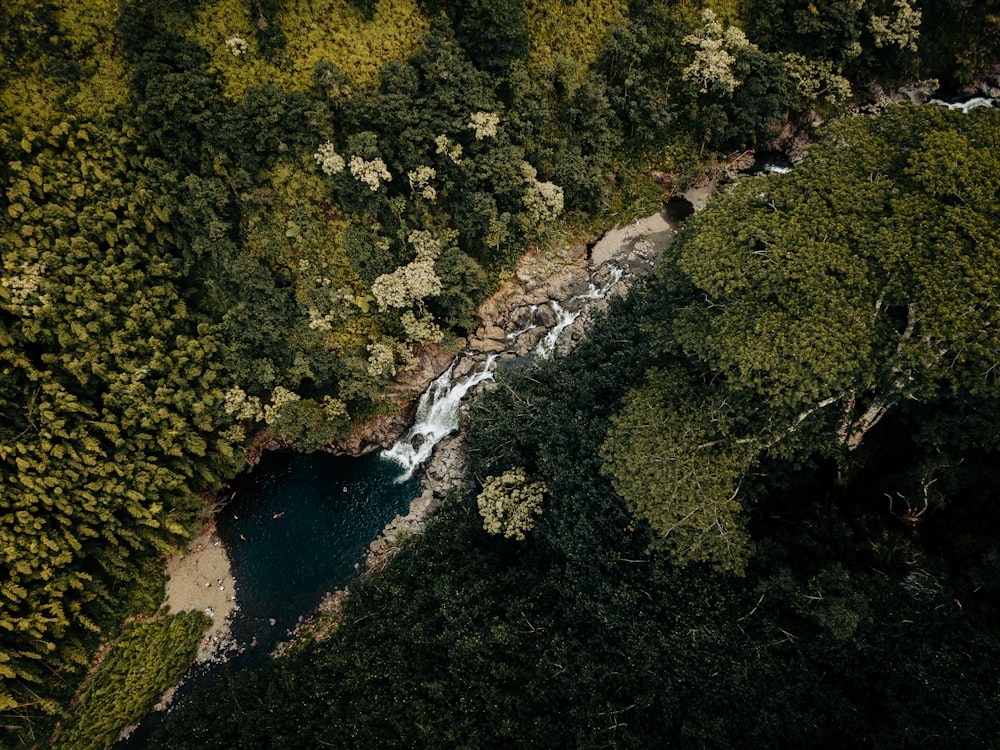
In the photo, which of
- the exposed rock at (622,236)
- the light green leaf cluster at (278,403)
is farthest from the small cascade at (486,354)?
the light green leaf cluster at (278,403)

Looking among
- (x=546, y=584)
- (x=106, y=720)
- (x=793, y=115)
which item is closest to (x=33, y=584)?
(x=106, y=720)

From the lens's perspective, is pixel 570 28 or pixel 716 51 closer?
pixel 716 51

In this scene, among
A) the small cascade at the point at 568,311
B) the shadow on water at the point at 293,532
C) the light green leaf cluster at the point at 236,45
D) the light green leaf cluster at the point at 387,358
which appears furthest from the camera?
the small cascade at the point at 568,311

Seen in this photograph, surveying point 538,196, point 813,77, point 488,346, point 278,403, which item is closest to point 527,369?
point 488,346

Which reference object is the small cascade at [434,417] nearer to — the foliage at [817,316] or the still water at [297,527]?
the still water at [297,527]

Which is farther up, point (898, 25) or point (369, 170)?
point (369, 170)

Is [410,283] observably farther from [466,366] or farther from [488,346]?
[488,346]
